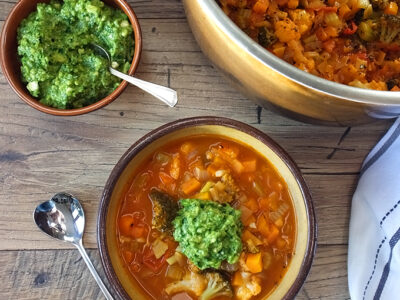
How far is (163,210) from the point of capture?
2.20 meters

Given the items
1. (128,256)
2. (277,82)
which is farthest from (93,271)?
(277,82)

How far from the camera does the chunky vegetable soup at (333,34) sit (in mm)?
2119

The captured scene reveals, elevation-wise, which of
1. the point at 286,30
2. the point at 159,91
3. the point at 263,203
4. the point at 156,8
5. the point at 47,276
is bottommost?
the point at 47,276

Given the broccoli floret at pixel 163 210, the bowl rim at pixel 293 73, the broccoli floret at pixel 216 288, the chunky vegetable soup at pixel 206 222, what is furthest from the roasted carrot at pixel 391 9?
the broccoli floret at pixel 216 288

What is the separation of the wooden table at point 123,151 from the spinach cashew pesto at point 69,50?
6.0 inches

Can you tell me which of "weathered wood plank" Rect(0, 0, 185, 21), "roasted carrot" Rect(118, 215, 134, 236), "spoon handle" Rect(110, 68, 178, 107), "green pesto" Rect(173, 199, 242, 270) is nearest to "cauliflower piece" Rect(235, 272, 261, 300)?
"green pesto" Rect(173, 199, 242, 270)

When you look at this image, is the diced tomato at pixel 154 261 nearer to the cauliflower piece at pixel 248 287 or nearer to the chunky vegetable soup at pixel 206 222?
the chunky vegetable soup at pixel 206 222

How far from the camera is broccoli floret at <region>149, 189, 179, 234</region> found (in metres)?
2.20

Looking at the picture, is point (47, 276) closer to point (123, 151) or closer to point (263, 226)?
point (123, 151)

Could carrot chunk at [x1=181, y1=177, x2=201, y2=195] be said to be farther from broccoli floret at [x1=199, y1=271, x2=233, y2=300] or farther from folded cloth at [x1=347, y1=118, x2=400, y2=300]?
folded cloth at [x1=347, y1=118, x2=400, y2=300]

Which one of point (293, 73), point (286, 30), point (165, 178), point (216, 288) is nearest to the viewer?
point (293, 73)

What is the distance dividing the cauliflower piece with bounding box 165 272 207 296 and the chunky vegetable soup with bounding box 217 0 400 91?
35.7 inches

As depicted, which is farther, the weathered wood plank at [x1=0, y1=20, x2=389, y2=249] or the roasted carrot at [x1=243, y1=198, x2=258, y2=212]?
the weathered wood plank at [x1=0, y1=20, x2=389, y2=249]

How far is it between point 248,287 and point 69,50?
1.19 m
